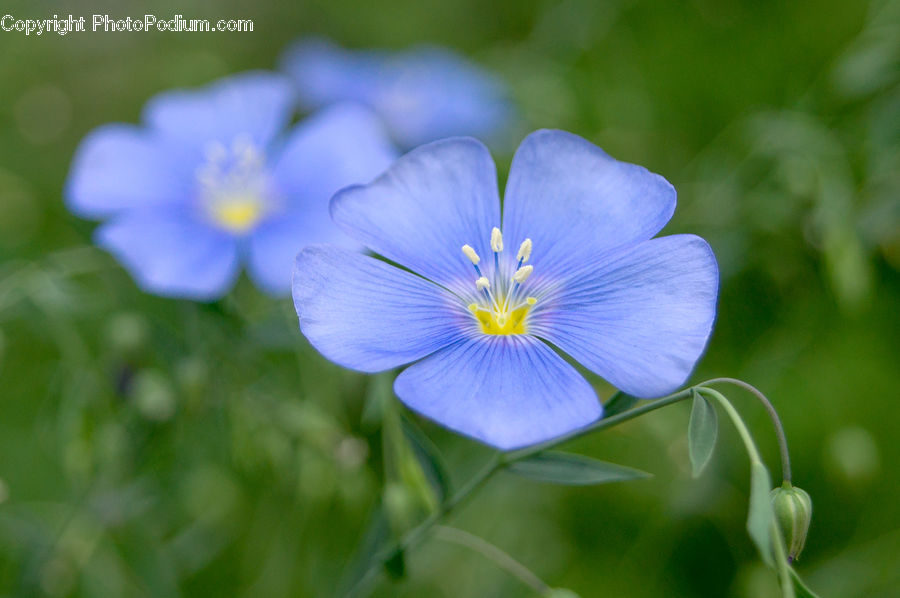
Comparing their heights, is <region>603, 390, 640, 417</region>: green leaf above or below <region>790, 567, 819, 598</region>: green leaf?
above

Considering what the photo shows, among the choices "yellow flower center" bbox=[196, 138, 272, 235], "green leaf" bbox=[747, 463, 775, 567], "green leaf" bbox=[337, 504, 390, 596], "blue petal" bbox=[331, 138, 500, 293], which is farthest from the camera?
"yellow flower center" bbox=[196, 138, 272, 235]

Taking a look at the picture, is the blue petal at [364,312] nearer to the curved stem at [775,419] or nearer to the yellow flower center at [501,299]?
the yellow flower center at [501,299]

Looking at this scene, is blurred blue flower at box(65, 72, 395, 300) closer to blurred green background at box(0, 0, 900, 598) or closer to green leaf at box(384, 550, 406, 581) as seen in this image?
blurred green background at box(0, 0, 900, 598)

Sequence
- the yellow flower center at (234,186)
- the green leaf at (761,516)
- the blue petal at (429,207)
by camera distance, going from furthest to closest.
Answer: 1. the yellow flower center at (234,186)
2. the blue petal at (429,207)
3. the green leaf at (761,516)

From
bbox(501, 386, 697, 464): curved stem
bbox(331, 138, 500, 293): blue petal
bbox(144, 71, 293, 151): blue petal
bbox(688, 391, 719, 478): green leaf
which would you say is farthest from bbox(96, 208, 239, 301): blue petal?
bbox(688, 391, 719, 478): green leaf

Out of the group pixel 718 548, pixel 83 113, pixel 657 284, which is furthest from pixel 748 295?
pixel 83 113

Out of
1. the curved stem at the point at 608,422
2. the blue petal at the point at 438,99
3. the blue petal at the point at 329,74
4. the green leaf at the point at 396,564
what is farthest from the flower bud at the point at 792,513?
the blue petal at the point at 329,74
